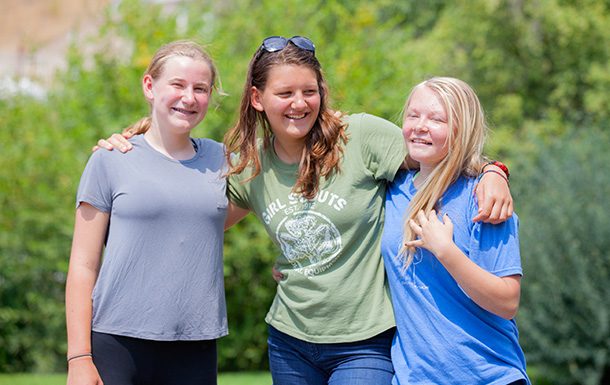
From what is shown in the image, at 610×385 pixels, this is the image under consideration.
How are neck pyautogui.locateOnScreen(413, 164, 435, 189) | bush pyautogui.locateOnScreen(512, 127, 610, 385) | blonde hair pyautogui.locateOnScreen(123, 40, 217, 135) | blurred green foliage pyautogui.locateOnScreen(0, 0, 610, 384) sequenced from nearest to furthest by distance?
neck pyautogui.locateOnScreen(413, 164, 435, 189)
blonde hair pyautogui.locateOnScreen(123, 40, 217, 135)
bush pyautogui.locateOnScreen(512, 127, 610, 385)
blurred green foliage pyautogui.locateOnScreen(0, 0, 610, 384)

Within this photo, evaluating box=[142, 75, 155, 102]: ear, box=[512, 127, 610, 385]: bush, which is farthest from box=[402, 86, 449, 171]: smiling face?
box=[512, 127, 610, 385]: bush

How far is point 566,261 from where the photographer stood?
866cm

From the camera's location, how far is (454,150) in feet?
9.68

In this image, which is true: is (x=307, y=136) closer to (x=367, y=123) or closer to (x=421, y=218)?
(x=367, y=123)

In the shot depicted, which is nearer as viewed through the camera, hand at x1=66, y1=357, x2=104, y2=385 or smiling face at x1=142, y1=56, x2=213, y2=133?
hand at x1=66, y1=357, x2=104, y2=385

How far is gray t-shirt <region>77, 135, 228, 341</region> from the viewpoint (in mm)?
3137

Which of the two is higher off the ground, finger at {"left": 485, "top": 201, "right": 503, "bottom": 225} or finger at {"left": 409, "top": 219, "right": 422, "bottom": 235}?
finger at {"left": 485, "top": 201, "right": 503, "bottom": 225}

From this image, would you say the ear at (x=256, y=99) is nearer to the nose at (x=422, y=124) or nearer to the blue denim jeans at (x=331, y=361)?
the nose at (x=422, y=124)

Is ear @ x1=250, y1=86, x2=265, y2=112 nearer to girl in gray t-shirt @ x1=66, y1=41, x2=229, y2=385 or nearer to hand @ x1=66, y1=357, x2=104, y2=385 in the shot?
girl in gray t-shirt @ x1=66, y1=41, x2=229, y2=385

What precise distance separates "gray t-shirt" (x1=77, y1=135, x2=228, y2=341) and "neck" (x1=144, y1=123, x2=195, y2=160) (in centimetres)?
8

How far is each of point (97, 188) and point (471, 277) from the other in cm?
143

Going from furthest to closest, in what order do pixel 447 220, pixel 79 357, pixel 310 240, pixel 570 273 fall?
pixel 570 273
pixel 310 240
pixel 79 357
pixel 447 220

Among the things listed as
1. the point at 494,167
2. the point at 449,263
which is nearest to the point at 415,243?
the point at 449,263

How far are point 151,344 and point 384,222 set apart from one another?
1004 millimetres
